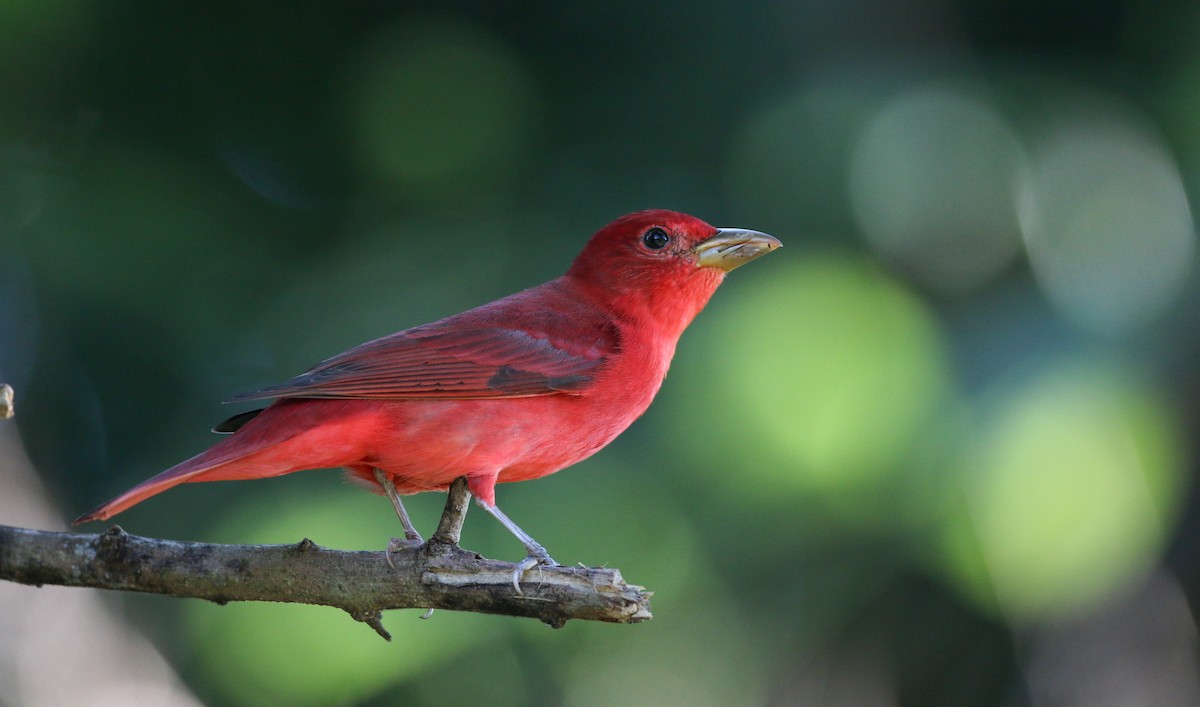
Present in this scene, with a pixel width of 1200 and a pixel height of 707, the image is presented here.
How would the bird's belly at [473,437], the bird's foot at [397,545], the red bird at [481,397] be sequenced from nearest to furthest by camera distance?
the bird's foot at [397,545] → the red bird at [481,397] → the bird's belly at [473,437]

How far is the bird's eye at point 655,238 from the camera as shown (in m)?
4.07

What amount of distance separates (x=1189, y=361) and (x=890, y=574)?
6.01 ft

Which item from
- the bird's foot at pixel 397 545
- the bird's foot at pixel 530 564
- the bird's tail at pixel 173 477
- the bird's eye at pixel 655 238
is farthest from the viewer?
the bird's eye at pixel 655 238

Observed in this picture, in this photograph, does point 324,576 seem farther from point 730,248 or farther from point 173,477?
point 730,248

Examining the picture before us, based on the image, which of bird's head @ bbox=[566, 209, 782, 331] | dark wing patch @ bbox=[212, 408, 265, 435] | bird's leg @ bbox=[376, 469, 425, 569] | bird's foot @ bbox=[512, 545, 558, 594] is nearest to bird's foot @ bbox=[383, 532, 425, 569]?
bird's leg @ bbox=[376, 469, 425, 569]

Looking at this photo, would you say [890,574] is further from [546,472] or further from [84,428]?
[84,428]

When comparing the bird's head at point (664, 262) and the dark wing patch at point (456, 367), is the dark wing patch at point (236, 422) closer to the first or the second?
the dark wing patch at point (456, 367)

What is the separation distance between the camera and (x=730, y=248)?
4004 millimetres

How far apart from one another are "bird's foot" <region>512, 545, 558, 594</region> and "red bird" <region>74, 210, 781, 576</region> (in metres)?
0.02

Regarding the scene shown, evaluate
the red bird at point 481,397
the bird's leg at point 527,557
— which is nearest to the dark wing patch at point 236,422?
the red bird at point 481,397

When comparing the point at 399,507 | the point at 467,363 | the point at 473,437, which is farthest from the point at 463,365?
the point at 399,507

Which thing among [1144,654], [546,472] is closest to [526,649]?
[546,472]

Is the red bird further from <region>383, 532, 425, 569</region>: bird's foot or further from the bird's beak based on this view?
<region>383, 532, 425, 569</region>: bird's foot

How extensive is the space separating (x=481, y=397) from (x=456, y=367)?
139mm
